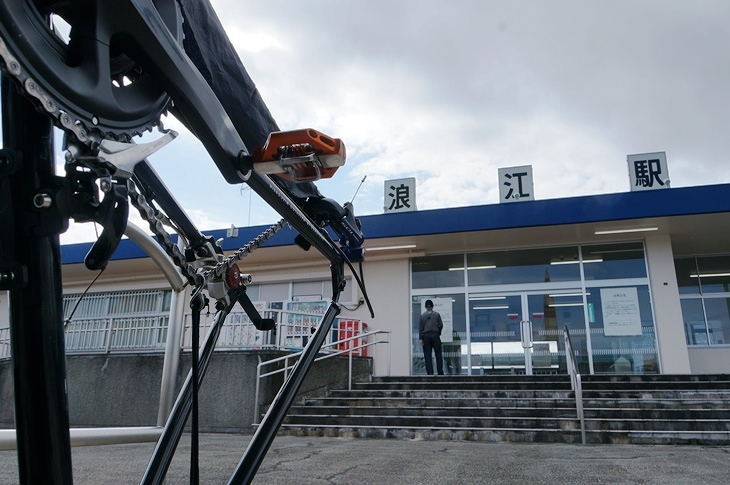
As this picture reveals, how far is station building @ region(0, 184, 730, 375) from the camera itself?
11531 millimetres

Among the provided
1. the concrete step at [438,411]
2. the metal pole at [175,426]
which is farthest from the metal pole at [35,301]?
the concrete step at [438,411]

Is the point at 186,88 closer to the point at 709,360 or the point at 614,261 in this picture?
the point at 614,261

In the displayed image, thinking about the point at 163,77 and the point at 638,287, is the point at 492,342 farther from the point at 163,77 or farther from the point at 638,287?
the point at 163,77

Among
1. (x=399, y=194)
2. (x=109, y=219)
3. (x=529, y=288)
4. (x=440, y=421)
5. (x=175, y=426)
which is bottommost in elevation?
(x=440, y=421)

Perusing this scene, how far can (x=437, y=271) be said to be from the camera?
45.1ft

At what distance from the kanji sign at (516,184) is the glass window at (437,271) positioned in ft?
6.23

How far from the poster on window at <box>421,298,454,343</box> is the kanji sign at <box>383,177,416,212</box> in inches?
107

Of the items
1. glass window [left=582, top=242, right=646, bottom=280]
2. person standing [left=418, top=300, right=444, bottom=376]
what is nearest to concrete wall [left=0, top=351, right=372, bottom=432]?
person standing [left=418, top=300, right=444, bottom=376]

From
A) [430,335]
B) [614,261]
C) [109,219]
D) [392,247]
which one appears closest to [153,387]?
[430,335]

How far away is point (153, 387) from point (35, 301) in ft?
35.0

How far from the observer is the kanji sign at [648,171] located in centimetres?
1288

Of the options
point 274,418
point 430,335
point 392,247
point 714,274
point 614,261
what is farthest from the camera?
point 392,247

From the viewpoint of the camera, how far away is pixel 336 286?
7.23 ft

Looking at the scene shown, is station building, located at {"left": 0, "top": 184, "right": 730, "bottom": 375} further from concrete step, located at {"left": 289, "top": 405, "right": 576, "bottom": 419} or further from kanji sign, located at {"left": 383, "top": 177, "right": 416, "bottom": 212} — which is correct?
concrete step, located at {"left": 289, "top": 405, "right": 576, "bottom": 419}
